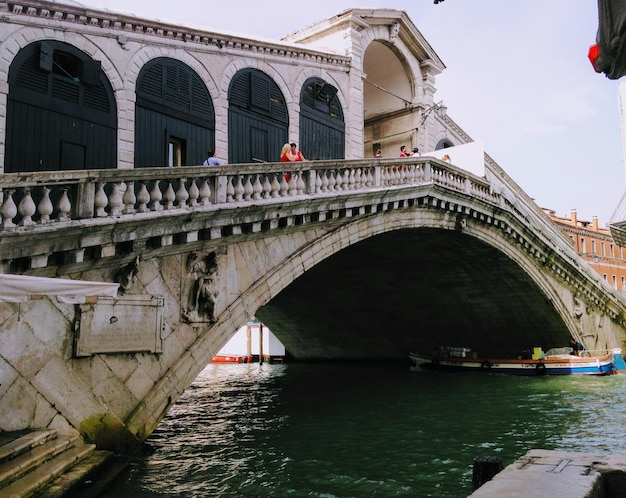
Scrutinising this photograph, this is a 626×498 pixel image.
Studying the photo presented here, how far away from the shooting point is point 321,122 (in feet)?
52.6

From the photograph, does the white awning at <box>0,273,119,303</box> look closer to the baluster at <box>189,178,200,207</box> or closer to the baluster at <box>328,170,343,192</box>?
the baluster at <box>189,178,200,207</box>

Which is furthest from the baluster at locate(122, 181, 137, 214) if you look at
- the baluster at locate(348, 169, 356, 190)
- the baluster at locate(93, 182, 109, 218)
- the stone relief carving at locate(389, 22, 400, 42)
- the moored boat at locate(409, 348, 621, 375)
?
the moored boat at locate(409, 348, 621, 375)

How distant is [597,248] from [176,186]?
41.7m

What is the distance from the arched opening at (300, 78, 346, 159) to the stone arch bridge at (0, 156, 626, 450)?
83.8 inches

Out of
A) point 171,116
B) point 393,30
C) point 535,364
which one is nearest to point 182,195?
point 171,116

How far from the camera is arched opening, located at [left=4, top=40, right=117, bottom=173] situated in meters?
9.59

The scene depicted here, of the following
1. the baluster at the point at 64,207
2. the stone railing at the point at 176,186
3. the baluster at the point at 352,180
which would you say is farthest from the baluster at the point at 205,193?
the baluster at the point at 352,180

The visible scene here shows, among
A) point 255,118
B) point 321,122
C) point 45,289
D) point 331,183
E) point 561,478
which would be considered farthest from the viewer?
point 321,122

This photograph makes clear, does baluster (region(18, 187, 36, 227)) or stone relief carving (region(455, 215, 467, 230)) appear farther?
stone relief carving (region(455, 215, 467, 230))

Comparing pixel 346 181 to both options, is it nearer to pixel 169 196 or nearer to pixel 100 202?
pixel 169 196

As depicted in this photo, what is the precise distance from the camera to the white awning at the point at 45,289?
595cm

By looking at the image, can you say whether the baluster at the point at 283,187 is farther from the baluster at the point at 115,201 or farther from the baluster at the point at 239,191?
the baluster at the point at 115,201

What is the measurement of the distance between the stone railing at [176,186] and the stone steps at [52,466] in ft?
8.20

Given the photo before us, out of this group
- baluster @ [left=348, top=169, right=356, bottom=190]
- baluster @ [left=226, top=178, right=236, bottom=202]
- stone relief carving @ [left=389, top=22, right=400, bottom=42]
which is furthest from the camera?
stone relief carving @ [left=389, top=22, right=400, bottom=42]
